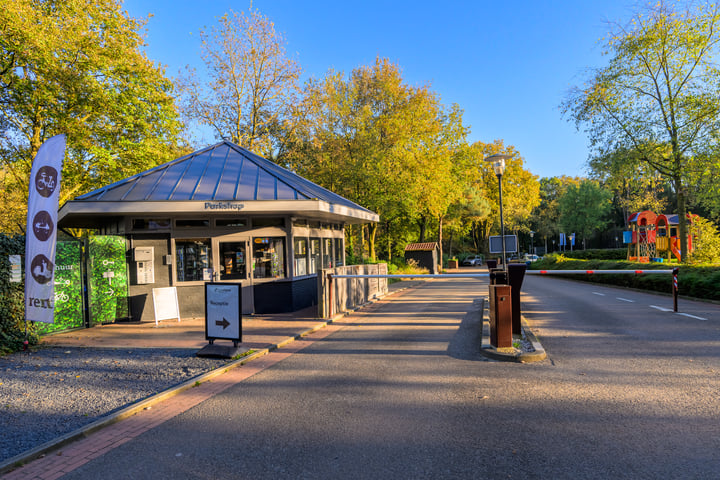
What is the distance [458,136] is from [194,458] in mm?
34446

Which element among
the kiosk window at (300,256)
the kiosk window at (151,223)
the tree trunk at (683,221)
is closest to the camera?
the kiosk window at (151,223)

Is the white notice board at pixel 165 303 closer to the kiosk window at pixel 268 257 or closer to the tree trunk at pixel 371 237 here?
the kiosk window at pixel 268 257

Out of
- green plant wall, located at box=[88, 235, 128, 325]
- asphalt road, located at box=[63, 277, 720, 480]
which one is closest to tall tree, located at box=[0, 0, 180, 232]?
green plant wall, located at box=[88, 235, 128, 325]

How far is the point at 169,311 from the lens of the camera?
1074 centimetres

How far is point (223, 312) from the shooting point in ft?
25.7

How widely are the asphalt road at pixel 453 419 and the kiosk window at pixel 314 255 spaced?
6152 mm

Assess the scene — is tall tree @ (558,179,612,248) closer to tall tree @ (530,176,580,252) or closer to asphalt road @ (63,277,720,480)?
tall tree @ (530,176,580,252)

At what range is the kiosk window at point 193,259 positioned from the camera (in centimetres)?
1199

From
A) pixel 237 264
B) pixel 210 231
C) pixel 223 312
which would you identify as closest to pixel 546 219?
pixel 237 264

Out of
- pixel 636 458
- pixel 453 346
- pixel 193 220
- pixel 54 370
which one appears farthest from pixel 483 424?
pixel 193 220

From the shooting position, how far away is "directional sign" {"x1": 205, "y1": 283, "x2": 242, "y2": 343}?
7684mm

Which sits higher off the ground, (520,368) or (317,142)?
(317,142)

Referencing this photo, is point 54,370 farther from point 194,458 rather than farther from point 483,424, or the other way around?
point 483,424

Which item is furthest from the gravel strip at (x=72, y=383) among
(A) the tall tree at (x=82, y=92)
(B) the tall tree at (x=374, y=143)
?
(B) the tall tree at (x=374, y=143)
